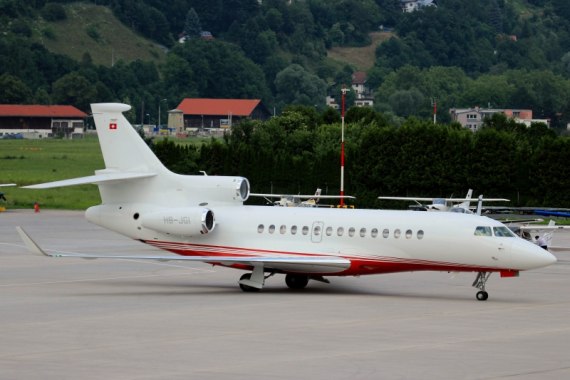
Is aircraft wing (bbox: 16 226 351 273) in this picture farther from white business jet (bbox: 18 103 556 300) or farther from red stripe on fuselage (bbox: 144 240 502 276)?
red stripe on fuselage (bbox: 144 240 502 276)

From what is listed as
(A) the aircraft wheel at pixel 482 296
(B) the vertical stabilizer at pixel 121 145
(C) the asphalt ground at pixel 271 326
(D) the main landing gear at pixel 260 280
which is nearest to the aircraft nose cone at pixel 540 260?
(C) the asphalt ground at pixel 271 326

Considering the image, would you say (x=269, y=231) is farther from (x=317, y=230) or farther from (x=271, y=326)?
(x=271, y=326)

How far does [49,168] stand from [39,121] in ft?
240

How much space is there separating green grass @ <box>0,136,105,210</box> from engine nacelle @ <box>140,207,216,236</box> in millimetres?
43216

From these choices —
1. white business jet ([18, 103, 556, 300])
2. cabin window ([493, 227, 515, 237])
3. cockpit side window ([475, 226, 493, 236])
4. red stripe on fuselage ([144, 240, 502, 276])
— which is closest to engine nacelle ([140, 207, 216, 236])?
white business jet ([18, 103, 556, 300])

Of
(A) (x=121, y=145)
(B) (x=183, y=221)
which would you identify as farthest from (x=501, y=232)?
(A) (x=121, y=145)

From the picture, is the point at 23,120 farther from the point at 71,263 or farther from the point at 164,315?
the point at 164,315

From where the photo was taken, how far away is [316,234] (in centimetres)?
3847

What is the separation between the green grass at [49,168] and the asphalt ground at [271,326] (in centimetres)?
4041

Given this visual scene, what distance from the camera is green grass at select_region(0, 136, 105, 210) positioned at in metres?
87.2

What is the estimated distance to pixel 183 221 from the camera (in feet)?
129

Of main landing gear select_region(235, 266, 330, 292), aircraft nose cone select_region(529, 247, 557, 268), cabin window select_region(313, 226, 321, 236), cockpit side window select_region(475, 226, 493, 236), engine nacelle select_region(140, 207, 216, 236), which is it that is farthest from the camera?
engine nacelle select_region(140, 207, 216, 236)

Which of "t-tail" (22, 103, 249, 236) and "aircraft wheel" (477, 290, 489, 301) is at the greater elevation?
"t-tail" (22, 103, 249, 236)

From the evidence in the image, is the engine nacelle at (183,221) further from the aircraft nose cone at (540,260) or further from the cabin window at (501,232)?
the aircraft nose cone at (540,260)
